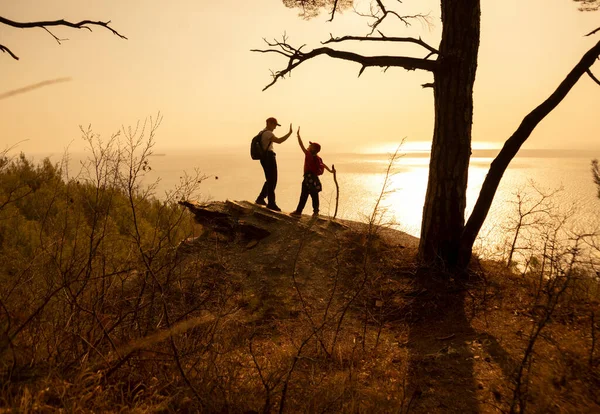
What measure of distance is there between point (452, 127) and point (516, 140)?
34.4 inches

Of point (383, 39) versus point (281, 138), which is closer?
point (383, 39)

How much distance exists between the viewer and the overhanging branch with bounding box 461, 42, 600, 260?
530cm

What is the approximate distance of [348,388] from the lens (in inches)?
122

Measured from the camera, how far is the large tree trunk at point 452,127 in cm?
581

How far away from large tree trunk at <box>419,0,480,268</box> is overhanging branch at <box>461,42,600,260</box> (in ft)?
0.80

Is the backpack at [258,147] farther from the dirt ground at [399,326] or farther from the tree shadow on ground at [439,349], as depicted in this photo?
the tree shadow on ground at [439,349]

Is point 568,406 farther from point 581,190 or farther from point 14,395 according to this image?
point 581,190

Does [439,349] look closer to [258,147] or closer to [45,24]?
[45,24]

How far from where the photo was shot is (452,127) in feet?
19.3

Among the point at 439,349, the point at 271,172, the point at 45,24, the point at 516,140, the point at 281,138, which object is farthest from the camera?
the point at 271,172

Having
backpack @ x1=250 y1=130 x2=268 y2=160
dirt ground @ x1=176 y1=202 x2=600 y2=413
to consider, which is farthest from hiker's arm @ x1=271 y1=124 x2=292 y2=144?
dirt ground @ x1=176 y1=202 x2=600 y2=413

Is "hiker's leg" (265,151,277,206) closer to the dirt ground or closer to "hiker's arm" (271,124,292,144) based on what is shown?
"hiker's arm" (271,124,292,144)

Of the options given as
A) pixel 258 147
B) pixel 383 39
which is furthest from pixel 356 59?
pixel 258 147

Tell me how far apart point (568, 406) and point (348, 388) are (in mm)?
1466
